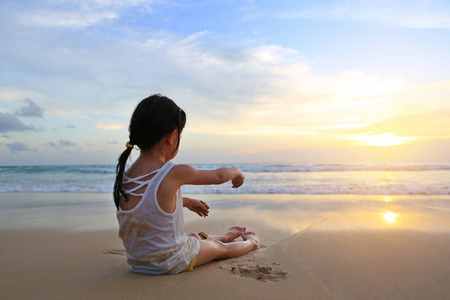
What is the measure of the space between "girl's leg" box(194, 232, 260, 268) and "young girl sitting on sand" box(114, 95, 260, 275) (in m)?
0.18

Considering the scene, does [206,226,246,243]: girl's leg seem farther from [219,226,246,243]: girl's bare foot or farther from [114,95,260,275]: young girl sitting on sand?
[114,95,260,275]: young girl sitting on sand

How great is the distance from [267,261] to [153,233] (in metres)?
1.15

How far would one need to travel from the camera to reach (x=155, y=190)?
88.3 inches

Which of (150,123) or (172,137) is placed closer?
(150,123)

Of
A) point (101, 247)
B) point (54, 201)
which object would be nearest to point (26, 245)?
point (101, 247)

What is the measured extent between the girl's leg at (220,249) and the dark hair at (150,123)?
0.81 meters

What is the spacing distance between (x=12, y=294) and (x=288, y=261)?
6.96 ft

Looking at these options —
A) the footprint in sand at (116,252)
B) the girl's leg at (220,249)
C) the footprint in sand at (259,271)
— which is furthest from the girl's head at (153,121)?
the footprint in sand at (116,252)

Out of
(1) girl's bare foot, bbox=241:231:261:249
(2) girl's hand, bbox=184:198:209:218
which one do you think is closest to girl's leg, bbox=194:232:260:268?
(1) girl's bare foot, bbox=241:231:261:249

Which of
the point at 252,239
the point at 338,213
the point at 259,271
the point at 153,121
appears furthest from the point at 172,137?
the point at 338,213

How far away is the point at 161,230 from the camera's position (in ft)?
7.63

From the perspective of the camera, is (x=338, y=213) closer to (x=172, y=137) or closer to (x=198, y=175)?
(x=198, y=175)

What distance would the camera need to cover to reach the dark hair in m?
2.29

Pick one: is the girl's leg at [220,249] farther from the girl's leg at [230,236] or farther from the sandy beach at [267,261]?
the girl's leg at [230,236]
